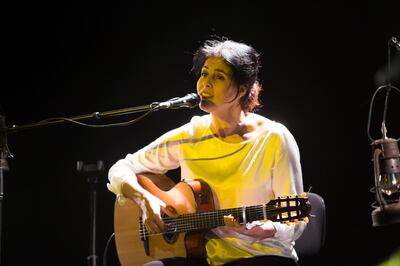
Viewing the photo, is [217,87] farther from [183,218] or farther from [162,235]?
[162,235]

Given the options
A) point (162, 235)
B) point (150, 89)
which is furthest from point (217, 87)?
point (150, 89)

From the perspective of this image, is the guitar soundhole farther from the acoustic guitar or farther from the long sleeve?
the long sleeve

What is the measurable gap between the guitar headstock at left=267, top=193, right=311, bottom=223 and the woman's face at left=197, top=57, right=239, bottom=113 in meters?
0.61

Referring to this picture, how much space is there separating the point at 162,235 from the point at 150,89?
1.66 meters

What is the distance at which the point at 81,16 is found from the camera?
4.39 meters

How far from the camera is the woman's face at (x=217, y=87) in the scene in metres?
2.81

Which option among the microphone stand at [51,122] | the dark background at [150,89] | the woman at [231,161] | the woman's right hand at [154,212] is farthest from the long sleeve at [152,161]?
the dark background at [150,89]

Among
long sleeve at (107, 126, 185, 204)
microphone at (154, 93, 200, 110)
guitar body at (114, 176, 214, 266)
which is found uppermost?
microphone at (154, 93, 200, 110)

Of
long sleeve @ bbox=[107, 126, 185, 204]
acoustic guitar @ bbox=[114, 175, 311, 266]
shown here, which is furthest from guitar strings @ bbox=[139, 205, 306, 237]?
long sleeve @ bbox=[107, 126, 185, 204]

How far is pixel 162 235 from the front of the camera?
2814 millimetres

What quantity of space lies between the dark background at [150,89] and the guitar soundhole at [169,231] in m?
1.24

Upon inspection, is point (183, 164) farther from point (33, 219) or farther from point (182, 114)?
point (33, 219)

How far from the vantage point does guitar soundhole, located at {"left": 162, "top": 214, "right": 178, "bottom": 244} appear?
275 cm

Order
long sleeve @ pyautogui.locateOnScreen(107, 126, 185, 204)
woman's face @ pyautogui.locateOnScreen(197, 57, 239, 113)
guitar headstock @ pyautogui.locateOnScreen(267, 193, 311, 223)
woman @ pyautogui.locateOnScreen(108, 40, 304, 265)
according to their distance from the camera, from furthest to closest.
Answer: long sleeve @ pyautogui.locateOnScreen(107, 126, 185, 204), woman's face @ pyautogui.locateOnScreen(197, 57, 239, 113), woman @ pyautogui.locateOnScreen(108, 40, 304, 265), guitar headstock @ pyautogui.locateOnScreen(267, 193, 311, 223)
